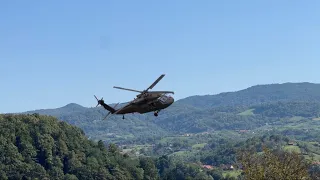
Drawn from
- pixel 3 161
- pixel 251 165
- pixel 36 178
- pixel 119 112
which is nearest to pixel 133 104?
pixel 119 112

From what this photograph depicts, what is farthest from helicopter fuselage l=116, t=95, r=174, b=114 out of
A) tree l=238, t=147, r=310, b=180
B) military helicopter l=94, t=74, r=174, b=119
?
tree l=238, t=147, r=310, b=180

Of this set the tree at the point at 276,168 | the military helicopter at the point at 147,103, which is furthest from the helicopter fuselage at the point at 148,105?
the tree at the point at 276,168

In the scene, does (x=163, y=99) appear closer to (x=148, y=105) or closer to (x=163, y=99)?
(x=163, y=99)

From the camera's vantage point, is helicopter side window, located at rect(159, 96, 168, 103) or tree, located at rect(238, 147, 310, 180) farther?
tree, located at rect(238, 147, 310, 180)

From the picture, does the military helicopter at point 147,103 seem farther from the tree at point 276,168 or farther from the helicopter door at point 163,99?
the tree at point 276,168

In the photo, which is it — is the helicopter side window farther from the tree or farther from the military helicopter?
the tree

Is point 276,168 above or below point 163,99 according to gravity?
below

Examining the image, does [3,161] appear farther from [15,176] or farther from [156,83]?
[156,83]

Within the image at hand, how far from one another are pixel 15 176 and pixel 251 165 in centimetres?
14790

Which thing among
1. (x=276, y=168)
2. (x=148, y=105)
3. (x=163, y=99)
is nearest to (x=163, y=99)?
(x=163, y=99)

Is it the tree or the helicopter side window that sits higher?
the helicopter side window

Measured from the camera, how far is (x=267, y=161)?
65.3 m

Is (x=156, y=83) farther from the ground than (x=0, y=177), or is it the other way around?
(x=156, y=83)

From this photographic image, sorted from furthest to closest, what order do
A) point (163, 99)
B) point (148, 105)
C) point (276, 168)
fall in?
1. point (276, 168)
2. point (163, 99)
3. point (148, 105)
